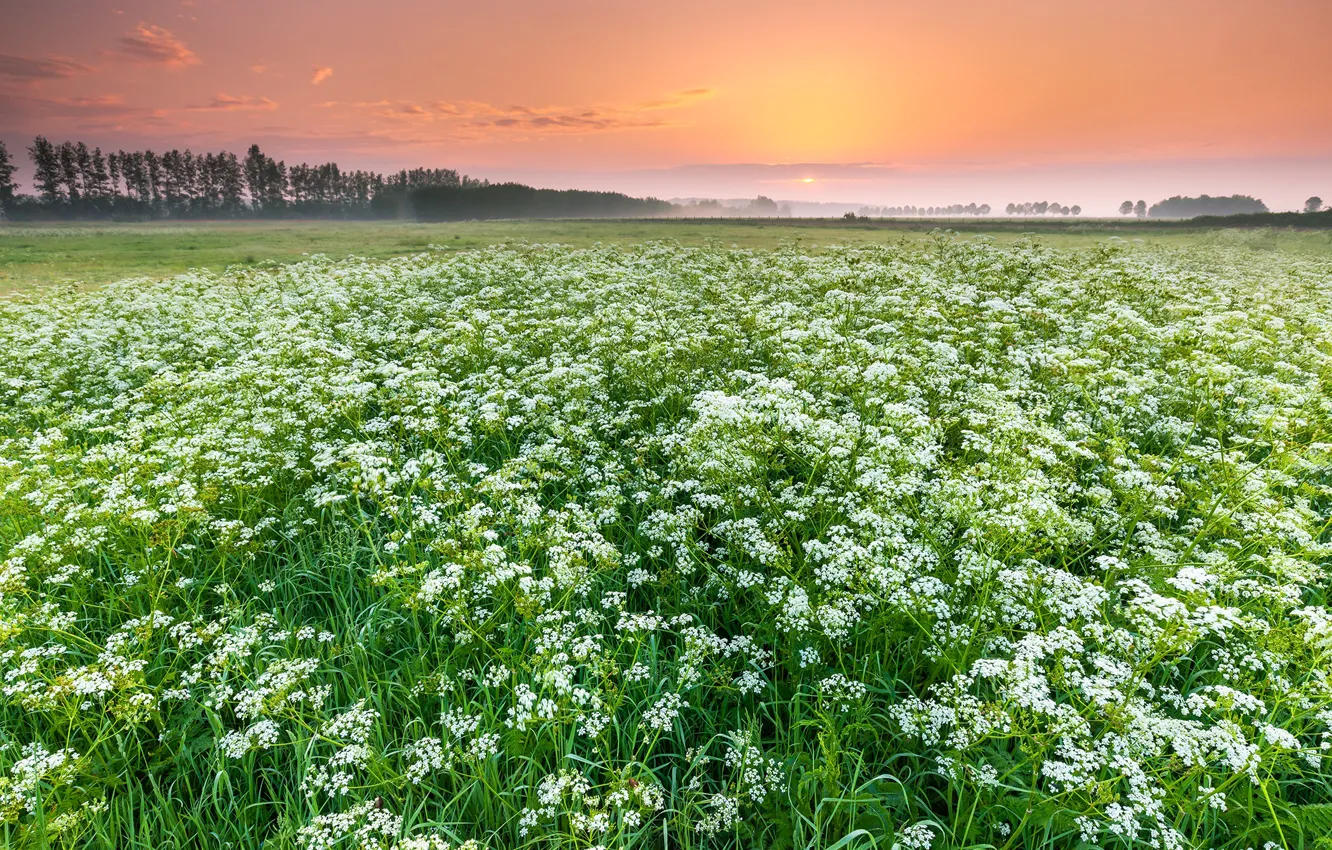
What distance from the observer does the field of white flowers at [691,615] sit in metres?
4.07

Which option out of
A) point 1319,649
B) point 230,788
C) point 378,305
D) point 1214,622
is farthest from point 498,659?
point 378,305

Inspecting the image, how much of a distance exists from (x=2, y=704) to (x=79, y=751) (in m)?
1.16

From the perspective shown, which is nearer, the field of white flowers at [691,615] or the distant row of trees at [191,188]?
the field of white flowers at [691,615]

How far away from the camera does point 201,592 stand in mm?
6449

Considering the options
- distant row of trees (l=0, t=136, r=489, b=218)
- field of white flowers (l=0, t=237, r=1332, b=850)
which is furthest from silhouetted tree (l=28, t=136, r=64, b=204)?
field of white flowers (l=0, t=237, r=1332, b=850)

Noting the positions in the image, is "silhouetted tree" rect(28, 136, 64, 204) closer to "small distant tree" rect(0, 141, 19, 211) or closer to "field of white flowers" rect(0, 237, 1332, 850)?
"small distant tree" rect(0, 141, 19, 211)

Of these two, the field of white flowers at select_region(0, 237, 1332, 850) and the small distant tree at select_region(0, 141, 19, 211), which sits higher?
the small distant tree at select_region(0, 141, 19, 211)

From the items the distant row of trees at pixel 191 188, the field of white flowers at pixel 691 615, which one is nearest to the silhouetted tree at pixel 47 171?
the distant row of trees at pixel 191 188

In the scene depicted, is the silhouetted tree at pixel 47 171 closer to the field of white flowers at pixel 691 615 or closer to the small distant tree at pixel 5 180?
the small distant tree at pixel 5 180

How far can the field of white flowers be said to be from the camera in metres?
4.07

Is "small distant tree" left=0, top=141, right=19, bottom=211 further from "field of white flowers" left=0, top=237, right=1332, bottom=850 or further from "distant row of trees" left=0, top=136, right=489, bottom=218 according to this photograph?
"field of white flowers" left=0, top=237, right=1332, bottom=850

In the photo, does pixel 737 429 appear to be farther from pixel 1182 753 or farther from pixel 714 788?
pixel 1182 753

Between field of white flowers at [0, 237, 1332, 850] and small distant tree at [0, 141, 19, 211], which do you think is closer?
field of white flowers at [0, 237, 1332, 850]

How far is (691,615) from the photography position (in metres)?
5.34
